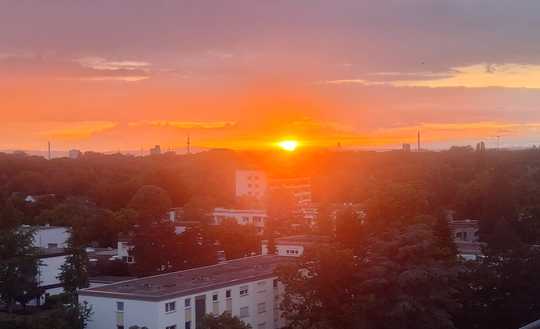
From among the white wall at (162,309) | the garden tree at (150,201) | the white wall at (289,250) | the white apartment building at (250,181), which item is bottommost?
the white wall at (162,309)

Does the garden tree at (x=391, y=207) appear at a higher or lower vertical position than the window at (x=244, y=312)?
higher

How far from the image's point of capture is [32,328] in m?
15.1

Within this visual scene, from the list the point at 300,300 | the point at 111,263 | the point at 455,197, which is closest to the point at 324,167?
the point at 455,197

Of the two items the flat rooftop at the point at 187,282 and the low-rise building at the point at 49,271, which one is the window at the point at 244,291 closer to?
the flat rooftop at the point at 187,282

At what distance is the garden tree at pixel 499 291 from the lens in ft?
54.8

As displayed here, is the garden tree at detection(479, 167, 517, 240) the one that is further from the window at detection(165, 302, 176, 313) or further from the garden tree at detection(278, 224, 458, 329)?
the window at detection(165, 302, 176, 313)

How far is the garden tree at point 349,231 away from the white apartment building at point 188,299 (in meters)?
2.09

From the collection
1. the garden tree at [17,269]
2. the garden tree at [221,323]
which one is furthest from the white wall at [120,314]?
the garden tree at [17,269]

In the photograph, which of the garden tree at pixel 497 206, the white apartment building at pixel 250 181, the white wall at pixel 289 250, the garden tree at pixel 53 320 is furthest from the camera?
the white apartment building at pixel 250 181

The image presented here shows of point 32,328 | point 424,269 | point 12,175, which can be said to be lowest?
point 32,328

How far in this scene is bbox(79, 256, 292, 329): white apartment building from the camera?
52.0ft

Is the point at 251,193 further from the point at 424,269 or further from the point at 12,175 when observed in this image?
the point at 424,269

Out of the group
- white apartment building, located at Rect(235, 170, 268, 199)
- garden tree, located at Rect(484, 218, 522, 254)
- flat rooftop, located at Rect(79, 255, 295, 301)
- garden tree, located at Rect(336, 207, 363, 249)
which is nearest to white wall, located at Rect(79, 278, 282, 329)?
flat rooftop, located at Rect(79, 255, 295, 301)

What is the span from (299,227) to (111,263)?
29.2ft
